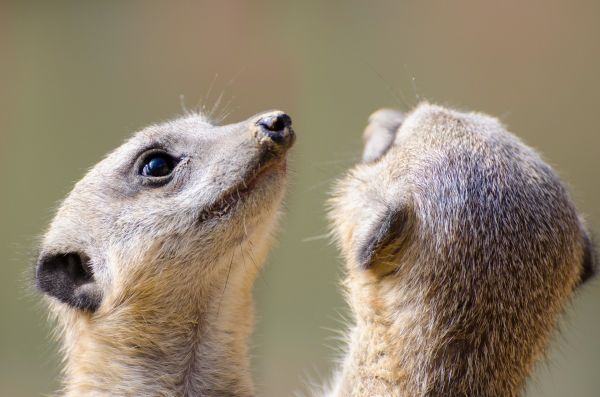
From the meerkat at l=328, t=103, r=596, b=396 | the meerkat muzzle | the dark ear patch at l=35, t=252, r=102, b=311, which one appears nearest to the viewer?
the meerkat at l=328, t=103, r=596, b=396

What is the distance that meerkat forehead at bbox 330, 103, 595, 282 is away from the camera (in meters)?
2.40

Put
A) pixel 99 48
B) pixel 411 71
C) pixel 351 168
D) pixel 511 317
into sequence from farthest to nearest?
pixel 99 48, pixel 411 71, pixel 351 168, pixel 511 317

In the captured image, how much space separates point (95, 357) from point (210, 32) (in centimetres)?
290

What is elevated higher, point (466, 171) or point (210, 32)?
point (210, 32)

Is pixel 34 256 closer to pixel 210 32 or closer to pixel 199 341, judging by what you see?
pixel 199 341

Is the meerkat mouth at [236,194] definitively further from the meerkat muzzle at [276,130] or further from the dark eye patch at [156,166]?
the dark eye patch at [156,166]

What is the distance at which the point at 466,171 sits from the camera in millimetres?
2459

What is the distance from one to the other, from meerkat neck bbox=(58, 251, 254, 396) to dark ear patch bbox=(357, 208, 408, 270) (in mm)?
481

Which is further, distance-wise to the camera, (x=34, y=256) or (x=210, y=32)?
(x=210, y=32)

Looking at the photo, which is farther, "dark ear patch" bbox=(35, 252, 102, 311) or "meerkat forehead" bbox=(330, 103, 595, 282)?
"dark ear patch" bbox=(35, 252, 102, 311)

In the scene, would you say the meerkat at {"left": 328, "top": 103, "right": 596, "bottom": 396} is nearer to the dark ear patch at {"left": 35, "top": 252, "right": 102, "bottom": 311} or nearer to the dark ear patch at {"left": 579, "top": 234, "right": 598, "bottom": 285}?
the dark ear patch at {"left": 579, "top": 234, "right": 598, "bottom": 285}

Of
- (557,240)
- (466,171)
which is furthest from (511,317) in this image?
(466,171)

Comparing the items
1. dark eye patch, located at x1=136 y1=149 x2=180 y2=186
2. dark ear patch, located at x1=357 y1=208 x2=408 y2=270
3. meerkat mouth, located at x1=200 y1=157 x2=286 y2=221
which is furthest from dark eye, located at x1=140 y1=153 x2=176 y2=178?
dark ear patch, located at x1=357 y1=208 x2=408 y2=270

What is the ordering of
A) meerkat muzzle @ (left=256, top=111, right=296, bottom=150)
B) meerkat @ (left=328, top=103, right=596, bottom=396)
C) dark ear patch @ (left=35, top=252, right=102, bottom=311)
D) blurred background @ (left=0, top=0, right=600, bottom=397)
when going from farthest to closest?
1. blurred background @ (left=0, top=0, right=600, bottom=397)
2. dark ear patch @ (left=35, top=252, right=102, bottom=311)
3. meerkat muzzle @ (left=256, top=111, right=296, bottom=150)
4. meerkat @ (left=328, top=103, right=596, bottom=396)
